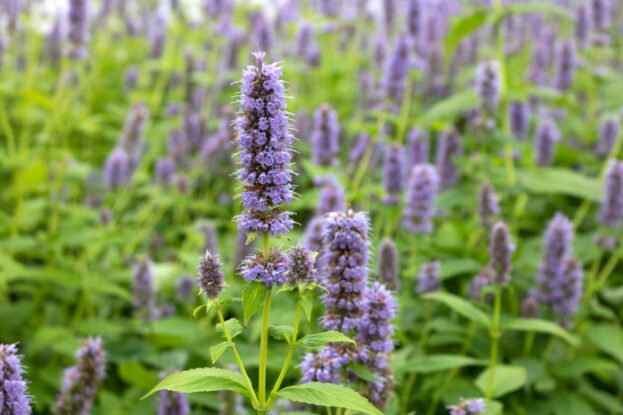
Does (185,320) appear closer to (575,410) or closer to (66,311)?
(66,311)

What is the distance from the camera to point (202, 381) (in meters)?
2.21

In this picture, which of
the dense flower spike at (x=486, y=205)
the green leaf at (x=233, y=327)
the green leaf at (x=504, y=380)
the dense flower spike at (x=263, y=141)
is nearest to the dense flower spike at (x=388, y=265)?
the green leaf at (x=504, y=380)

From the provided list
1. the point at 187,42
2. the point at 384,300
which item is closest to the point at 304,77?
the point at 187,42

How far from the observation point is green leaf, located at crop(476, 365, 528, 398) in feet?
11.2

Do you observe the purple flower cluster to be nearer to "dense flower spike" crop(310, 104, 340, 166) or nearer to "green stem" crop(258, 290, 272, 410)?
"green stem" crop(258, 290, 272, 410)

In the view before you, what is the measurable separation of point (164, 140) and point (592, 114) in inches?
182

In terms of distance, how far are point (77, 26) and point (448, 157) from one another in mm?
3257

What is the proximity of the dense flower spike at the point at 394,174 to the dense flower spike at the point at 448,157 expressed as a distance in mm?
1011

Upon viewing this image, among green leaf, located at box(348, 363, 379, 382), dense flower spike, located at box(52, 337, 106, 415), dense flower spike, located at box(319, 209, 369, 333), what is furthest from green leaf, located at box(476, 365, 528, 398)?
dense flower spike, located at box(52, 337, 106, 415)

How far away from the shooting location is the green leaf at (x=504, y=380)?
3426 mm

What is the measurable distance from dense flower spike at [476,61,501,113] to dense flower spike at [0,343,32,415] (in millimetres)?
3687

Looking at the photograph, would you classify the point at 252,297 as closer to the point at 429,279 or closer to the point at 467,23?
the point at 429,279

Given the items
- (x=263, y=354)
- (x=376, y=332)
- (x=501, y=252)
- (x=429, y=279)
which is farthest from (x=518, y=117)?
(x=263, y=354)

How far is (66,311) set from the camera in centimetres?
526
